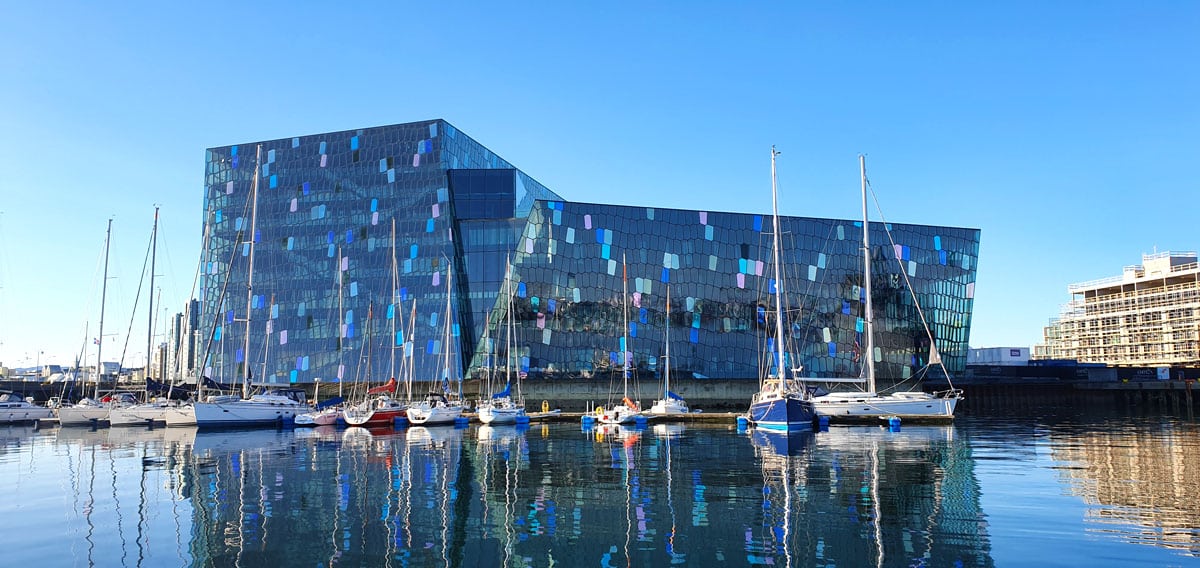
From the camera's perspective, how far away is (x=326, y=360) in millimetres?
82750

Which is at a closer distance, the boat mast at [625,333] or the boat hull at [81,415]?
the boat hull at [81,415]

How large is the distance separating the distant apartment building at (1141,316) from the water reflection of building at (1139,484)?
89.3 m

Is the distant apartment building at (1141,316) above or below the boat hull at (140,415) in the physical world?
above

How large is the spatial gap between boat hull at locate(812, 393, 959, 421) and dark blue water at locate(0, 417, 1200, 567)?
15.7m

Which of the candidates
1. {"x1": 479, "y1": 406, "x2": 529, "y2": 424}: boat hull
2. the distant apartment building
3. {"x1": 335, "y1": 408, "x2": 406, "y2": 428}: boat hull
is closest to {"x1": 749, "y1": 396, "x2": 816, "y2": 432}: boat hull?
{"x1": 479, "y1": 406, "x2": 529, "y2": 424}: boat hull

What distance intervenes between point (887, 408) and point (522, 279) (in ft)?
118

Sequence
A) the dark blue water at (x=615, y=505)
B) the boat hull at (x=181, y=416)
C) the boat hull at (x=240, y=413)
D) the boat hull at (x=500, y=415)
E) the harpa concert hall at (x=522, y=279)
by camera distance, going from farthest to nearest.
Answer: the harpa concert hall at (x=522, y=279), the boat hull at (x=500, y=415), the boat hull at (x=181, y=416), the boat hull at (x=240, y=413), the dark blue water at (x=615, y=505)

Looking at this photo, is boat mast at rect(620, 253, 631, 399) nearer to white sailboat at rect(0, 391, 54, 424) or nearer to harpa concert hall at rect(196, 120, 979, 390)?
harpa concert hall at rect(196, 120, 979, 390)

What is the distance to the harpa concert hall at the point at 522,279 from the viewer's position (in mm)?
76812

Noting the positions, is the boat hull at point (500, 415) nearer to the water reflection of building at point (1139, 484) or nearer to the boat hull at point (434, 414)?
the boat hull at point (434, 414)

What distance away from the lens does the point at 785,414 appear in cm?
4194

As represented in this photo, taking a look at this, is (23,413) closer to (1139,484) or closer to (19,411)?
(19,411)

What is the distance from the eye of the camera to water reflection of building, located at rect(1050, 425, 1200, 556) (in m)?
14.5

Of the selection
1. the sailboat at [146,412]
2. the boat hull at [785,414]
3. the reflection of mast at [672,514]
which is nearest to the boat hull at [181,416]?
the sailboat at [146,412]
